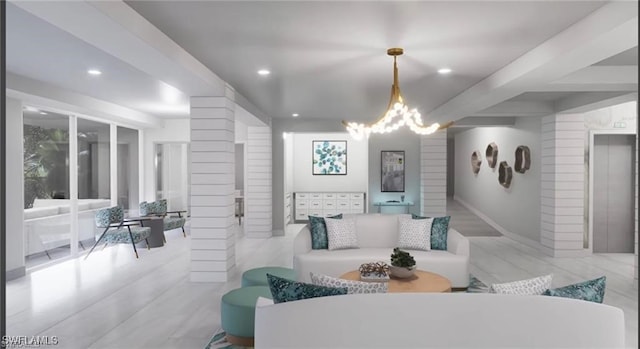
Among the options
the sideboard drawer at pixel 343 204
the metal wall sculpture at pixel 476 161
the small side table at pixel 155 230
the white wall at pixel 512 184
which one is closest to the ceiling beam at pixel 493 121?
the white wall at pixel 512 184

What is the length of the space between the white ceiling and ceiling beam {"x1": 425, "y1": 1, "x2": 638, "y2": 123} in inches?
0.6

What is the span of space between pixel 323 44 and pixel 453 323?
8.28 ft

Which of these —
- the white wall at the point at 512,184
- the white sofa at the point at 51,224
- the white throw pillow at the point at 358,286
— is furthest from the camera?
Result: the white wall at the point at 512,184

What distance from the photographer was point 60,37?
3635mm

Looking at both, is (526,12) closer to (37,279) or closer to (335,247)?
(335,247)

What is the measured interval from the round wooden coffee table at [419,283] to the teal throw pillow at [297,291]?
1.48 meters

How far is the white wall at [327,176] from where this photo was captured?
1091cm

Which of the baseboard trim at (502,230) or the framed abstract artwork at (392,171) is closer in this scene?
the baseboard trim at (502,230)

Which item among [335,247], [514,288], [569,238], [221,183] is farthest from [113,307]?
[569,238]

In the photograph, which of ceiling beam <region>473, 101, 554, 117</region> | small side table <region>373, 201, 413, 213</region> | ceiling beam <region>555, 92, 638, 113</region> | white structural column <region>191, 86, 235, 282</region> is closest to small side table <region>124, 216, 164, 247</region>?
white structural column <region>191, 86, 235, 282</region>

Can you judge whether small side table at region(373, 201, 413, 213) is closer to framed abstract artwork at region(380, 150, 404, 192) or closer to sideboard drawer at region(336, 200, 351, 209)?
framed abstract artwork at region(380, 150, 404, 192)

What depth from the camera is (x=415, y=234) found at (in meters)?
5.12

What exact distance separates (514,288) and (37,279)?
5.41 meters

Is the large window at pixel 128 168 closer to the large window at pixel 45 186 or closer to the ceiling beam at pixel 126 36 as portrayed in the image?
the large window at pixel 45 186
